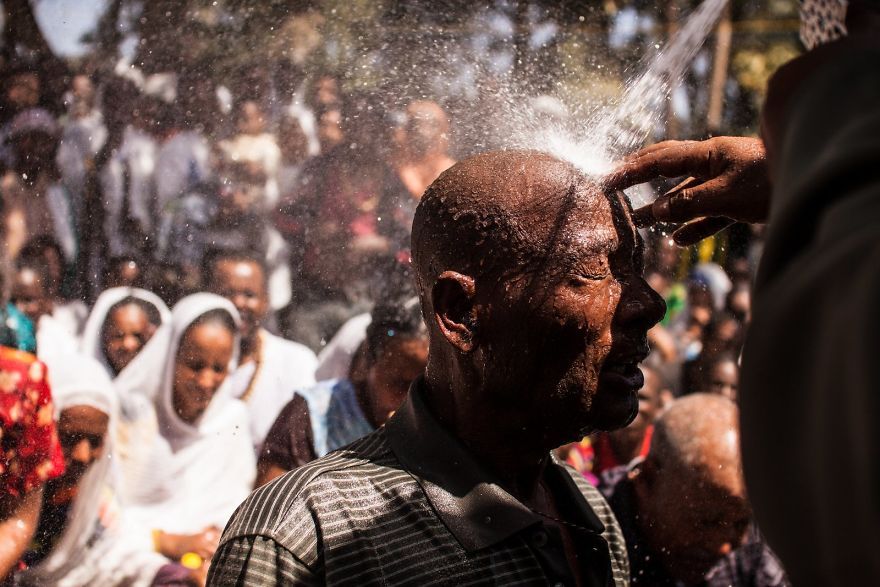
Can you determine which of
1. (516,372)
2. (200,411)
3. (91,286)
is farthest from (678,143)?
(91,286)

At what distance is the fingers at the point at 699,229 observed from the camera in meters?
2.21

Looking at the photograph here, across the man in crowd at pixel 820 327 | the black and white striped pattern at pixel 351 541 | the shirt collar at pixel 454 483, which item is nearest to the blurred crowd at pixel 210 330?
the shirt collar at pixel 454 483

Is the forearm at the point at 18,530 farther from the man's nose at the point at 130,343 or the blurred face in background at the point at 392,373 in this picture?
the blurred face in background at the point at 392,373

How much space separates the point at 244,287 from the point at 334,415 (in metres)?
0.93

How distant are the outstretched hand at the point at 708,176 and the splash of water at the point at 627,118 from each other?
360 millimetres

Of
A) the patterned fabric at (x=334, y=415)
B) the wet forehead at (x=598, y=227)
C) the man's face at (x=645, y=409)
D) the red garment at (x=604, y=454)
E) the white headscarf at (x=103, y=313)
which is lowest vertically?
the red garment at (x=604, y=454)

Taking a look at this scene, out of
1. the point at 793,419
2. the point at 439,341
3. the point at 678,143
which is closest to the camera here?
the point at 793,419

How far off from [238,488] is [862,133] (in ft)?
13.7

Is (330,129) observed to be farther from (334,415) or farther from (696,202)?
(696,202)

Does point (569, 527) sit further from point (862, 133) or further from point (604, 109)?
point (862, 133)

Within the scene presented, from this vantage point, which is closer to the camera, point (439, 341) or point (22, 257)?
point (439, 341)

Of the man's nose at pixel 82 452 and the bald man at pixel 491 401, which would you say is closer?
the bald man at pixel 491 401

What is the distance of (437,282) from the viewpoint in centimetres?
220

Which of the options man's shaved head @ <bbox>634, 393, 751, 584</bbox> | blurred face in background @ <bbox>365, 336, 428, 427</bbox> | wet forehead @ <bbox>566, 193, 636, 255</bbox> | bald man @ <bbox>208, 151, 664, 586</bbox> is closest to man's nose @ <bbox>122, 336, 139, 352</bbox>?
blurred face in background @ <bbox>365, 336, 428, 427</bbox>
